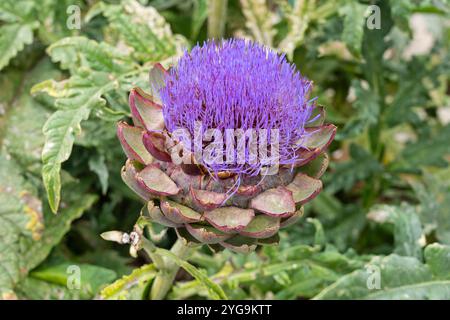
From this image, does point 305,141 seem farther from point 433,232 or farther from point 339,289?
point 433,232

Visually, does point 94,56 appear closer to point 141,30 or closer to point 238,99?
point 141,30

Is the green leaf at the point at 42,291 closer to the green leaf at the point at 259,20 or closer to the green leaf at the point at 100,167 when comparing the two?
the green leaf at the point at 100,167

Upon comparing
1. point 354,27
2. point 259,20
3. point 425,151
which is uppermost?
point 259,20

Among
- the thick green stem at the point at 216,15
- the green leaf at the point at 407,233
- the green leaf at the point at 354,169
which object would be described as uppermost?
the thick green stem at the point at 216,15

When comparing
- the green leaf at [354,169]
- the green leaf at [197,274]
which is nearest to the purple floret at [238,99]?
the green leaf at [197,274]

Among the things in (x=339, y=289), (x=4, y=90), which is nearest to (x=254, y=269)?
(x=339, y=289)

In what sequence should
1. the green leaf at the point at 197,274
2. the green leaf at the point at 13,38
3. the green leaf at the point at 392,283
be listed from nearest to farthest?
the green leaf at the point at 197,274 < the green leaf at the point at 392,283 < the green leaf at the point at 13,38

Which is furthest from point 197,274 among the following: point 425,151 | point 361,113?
point 425,151

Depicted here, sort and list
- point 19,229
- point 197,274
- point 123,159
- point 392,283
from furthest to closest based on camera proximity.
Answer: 1. point 123,159
2. point 19,229
3. point 392,283
4. point 197,274

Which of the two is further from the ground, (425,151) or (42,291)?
(425,151)

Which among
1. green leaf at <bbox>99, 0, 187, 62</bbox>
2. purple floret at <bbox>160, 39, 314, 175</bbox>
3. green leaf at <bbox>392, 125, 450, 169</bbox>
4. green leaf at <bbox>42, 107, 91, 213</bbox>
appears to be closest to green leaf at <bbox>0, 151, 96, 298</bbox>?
green leaf at <bbox>42, 107, 91, 213</bbox>
